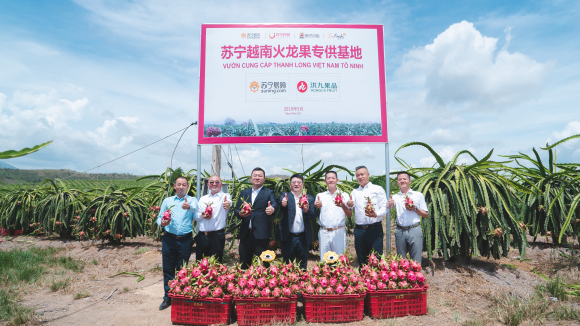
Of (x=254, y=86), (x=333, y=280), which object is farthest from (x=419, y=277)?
(x=254, y=86)

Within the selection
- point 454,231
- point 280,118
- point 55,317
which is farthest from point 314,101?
point 55,317

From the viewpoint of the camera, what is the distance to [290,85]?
4.73 metres

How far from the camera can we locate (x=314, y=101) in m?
4.74

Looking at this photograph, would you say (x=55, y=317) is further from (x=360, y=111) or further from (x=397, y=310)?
(x=360, y=111)

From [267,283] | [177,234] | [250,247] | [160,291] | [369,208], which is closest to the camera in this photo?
[267,283]

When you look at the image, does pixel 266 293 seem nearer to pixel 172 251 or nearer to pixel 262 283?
pixel 262 283

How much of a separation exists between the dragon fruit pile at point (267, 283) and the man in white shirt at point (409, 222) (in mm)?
1519

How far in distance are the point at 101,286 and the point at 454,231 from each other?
550 centimetres

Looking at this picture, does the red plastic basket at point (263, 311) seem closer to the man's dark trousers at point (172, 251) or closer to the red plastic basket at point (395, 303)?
the red plastic basket at point (395, 303)

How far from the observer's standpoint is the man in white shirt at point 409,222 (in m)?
4.00

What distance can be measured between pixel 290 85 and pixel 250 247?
2.45m

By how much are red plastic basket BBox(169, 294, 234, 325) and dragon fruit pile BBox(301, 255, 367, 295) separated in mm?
863

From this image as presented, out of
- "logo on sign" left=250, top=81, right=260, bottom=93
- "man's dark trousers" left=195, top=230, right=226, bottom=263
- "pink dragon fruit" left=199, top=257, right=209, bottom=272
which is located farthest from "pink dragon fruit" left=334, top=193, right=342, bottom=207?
"logo on sign" left=250, top=81, right=260, bottom=93

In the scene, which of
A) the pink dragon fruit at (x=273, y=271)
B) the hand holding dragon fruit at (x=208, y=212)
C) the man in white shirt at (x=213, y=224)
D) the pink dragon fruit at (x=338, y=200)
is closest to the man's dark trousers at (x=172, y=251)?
the man in white shirt at (x=213, y=224)
